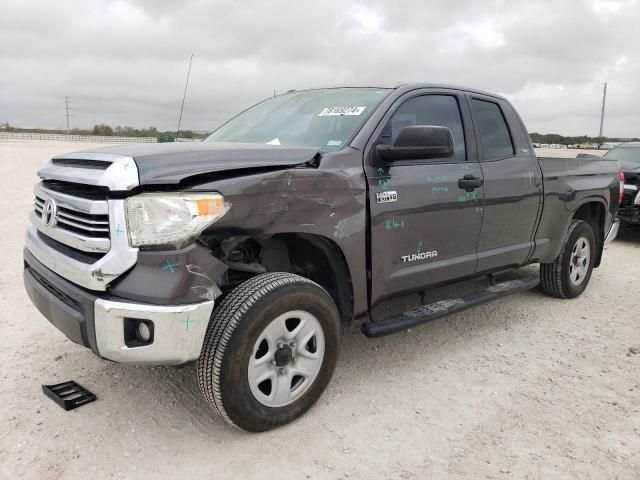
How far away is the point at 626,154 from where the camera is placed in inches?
382

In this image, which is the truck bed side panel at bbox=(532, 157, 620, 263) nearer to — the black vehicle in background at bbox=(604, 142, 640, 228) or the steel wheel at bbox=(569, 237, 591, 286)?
the steel wheel at bbox=(569, 237, 591, 286)

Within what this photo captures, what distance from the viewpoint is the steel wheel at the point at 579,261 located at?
533 centimetres

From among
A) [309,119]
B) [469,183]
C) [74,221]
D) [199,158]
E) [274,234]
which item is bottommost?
[274,234]

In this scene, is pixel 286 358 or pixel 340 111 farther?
pixel 340 111

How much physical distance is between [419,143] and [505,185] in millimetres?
1390

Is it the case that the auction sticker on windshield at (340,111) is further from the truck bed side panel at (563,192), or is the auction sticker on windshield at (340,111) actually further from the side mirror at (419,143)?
the truck bed side panel at (563,192)

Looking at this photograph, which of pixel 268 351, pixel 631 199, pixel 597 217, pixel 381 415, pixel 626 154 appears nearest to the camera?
pixel 268 351

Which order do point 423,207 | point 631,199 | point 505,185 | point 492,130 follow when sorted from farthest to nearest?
1. point 631,199
2. point 492,130
3. point 505,185
4. point 423,207

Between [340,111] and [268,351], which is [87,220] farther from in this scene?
[340,111]

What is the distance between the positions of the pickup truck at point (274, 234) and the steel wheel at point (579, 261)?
1382 mm

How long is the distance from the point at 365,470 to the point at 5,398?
213cm

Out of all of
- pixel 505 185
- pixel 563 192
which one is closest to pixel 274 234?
pixel 505 185

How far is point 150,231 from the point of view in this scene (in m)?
2.39

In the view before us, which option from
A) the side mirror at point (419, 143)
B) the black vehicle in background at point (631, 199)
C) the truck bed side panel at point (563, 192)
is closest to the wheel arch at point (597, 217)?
the truck bed side panel at point (563, 192)
